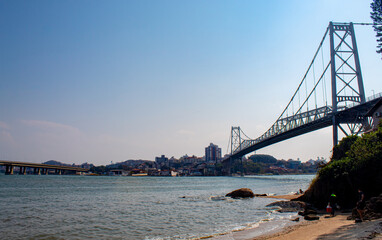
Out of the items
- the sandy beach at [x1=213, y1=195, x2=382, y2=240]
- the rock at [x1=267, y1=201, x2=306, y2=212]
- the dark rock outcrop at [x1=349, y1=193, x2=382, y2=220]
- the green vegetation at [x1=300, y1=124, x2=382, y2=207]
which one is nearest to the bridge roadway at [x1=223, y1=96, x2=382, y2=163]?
the green vegetation at [x1=300, y1=124, x2=382, y2=207]

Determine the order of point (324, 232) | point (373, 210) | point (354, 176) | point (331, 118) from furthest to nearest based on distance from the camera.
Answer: point (331, 118)
point (354, 176)
point (373, 210)
point (324, 232)

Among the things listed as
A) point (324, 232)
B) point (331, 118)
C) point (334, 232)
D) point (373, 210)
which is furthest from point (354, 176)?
point (331, 118)

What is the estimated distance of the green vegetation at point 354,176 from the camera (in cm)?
1758

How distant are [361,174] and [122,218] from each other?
53.8 feet

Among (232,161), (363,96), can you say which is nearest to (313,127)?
(363,96)

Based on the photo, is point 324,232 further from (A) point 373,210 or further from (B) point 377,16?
(B) point 377,16

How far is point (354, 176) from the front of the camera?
1841cm

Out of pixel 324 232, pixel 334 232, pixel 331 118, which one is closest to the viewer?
pixel 334 232

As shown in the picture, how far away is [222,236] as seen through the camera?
13.2m

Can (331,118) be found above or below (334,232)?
above

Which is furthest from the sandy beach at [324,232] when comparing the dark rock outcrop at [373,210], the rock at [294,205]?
the rock at [294,205]

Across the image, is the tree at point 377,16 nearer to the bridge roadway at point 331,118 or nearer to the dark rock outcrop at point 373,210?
the dark rock outcrop at point 373,210

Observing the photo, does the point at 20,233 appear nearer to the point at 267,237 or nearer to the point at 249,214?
the point at 267,237

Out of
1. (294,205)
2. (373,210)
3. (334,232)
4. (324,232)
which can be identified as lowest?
(294,205)
